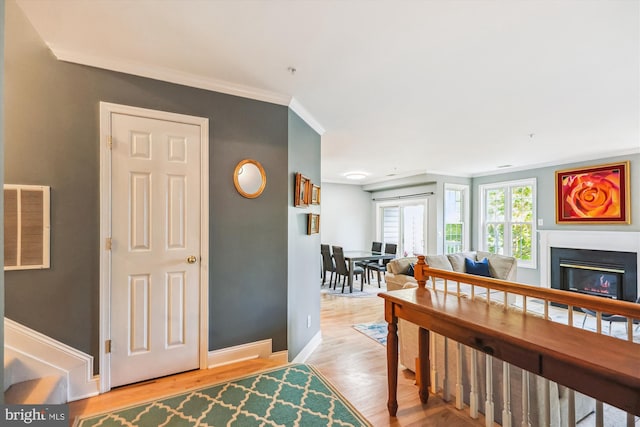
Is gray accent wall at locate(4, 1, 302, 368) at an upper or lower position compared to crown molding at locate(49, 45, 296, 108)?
lower

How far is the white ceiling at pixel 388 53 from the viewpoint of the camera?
1.58 m

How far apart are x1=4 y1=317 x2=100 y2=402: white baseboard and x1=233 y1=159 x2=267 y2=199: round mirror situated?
1.61 metres

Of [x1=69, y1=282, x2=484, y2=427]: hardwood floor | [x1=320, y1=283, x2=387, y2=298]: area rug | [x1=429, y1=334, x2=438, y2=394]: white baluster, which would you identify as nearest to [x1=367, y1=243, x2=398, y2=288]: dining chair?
[x1=320, y1=283, x2=387, y2=298]: area rug

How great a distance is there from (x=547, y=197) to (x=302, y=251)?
16.2ft

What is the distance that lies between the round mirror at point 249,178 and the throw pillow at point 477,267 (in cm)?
380

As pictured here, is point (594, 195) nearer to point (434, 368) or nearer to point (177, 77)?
point (434, 368)

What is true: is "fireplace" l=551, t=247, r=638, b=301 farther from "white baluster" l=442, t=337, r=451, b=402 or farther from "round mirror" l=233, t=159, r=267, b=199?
"round mirror" l=233, t=159, r=267, b=199

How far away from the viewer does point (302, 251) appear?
10.00 feet

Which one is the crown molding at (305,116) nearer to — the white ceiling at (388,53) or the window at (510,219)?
the white ceiling at (388,53)

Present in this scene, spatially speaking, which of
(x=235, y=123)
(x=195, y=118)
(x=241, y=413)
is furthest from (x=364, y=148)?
(x=241, y=413)

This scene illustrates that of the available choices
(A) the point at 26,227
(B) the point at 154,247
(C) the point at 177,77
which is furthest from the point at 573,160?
(A) the point at 26,227

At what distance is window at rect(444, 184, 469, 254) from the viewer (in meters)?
6.46

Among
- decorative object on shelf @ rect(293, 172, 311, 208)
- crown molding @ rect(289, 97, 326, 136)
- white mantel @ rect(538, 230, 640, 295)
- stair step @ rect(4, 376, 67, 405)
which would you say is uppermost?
crown molding @ rect(289, 97, 326, 136)

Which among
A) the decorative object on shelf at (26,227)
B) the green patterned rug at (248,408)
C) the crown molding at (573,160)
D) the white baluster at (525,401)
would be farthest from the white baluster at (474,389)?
the crown molding at (573,160)
